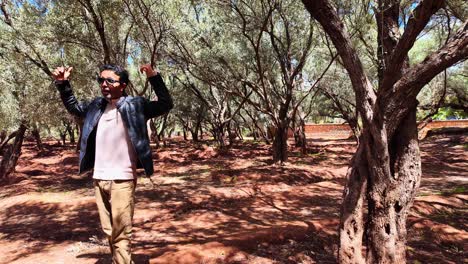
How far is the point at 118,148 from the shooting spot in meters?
2.88

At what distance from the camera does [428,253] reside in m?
4.27

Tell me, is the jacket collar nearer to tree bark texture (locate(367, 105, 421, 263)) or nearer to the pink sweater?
the pink sweater

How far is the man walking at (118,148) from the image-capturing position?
9.25ft

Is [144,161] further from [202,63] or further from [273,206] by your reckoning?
[202,63]

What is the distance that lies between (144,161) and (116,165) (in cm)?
24

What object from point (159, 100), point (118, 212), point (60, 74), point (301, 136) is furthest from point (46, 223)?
point (301, 136)

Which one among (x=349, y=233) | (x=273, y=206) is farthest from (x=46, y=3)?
(x=349, y=233)

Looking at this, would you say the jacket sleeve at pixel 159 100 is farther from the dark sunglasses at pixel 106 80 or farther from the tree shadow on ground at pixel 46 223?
the tree shadow on ground at pixel 46 223

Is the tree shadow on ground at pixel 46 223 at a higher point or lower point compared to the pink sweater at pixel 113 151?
lower

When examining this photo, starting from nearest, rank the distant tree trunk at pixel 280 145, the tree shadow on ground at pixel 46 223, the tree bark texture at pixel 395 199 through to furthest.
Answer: the tree bark texture at pixel 395 199 → the tree shadow on ground at pixel 46 223 → the distant tree trunk at pixel 280 145

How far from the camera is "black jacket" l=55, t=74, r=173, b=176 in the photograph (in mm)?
2875

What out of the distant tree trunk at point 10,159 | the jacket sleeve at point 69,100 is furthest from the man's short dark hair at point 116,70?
the distant tree trunk at point 10,159

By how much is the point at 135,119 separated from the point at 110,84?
16.0 inches

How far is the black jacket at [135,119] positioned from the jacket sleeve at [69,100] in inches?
1.3
